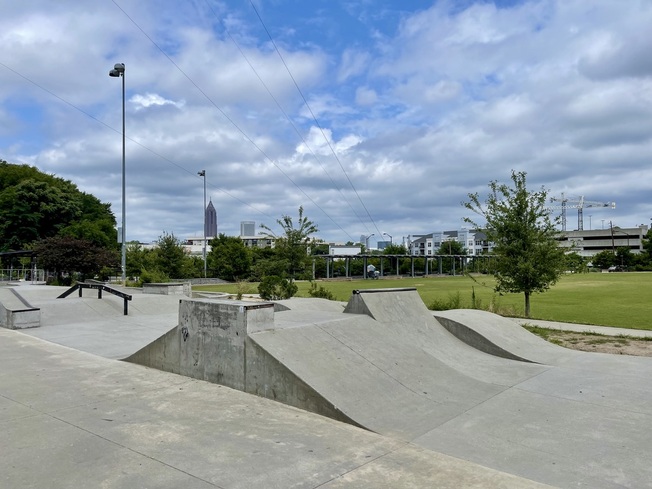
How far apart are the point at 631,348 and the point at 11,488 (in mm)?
11595

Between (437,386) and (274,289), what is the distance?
570 inches

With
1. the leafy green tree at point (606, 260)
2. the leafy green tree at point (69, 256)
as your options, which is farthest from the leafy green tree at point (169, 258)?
the leafy green tree at point (606, 260)

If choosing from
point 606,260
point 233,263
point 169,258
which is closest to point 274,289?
point 169,258

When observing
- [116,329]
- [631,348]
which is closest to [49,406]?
[116,329]

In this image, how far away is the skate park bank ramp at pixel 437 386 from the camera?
4469 mm

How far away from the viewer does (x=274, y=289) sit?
20672 millimetres

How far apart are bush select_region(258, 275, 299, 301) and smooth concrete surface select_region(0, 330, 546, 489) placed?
1386 cm

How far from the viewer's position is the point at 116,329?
12.2 meters

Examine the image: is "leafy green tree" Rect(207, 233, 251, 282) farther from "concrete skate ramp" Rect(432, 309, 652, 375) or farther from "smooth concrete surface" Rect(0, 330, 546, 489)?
"smooth concrete surface" Rect(0, 330, 546, 489)

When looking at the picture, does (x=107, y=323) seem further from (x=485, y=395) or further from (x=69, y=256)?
(x=69, y=256)

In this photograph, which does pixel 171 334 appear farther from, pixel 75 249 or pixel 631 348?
pixel 75 249

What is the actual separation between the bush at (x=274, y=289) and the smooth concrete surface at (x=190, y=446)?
1386 cm

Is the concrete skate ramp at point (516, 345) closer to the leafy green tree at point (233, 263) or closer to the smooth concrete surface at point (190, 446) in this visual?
the smooth concrete surface at point (190, 446)

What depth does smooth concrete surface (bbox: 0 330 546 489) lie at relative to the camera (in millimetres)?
3693
